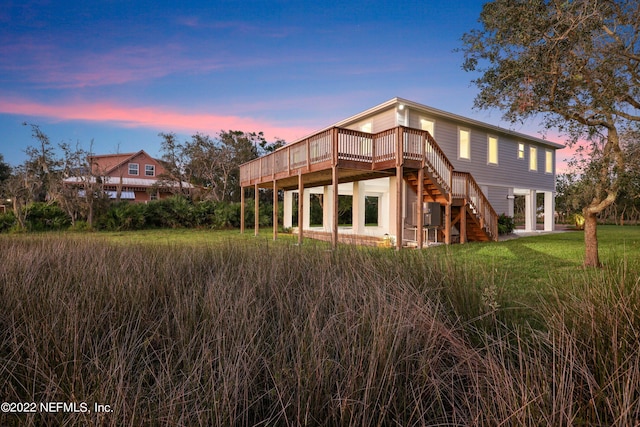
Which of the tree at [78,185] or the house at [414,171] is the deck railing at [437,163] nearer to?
the house at [414,171]

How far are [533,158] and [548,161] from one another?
7.80ft

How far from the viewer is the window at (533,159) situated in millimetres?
20953

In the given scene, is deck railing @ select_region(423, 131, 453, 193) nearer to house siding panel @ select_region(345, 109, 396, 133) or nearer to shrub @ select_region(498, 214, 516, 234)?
house siding panel @ select_region(345, 109, 396, 133)

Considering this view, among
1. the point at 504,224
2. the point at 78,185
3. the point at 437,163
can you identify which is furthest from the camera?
the point at 78,185

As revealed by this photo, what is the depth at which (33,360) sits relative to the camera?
6.87ft

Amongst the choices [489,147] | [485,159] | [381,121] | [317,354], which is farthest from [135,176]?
[317,354]

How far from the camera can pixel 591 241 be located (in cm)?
771

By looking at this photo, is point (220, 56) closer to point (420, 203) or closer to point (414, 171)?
point (414, 171)

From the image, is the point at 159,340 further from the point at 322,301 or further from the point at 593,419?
the point at 593,419

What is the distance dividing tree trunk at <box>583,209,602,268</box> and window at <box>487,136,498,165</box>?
35.9ft

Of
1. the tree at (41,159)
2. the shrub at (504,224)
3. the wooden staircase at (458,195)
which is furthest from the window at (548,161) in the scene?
the tree at (41,159)

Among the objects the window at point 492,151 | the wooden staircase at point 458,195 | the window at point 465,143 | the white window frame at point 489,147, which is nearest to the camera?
the wooden staircase at point 458,195

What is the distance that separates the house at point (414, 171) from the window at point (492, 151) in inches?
2.2

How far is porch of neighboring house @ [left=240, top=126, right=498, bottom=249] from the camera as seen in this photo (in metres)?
11.0
